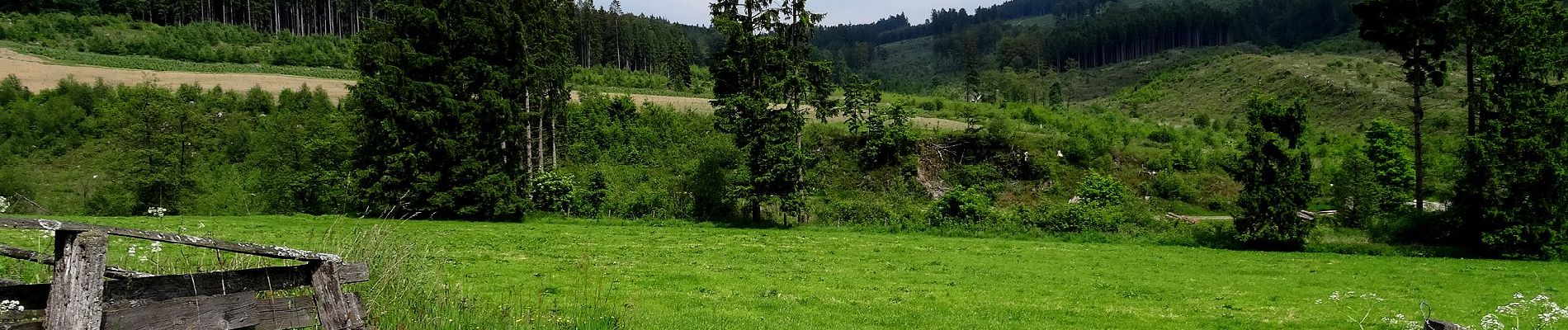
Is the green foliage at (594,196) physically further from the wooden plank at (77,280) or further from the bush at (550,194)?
the wooden plank at (77,280)

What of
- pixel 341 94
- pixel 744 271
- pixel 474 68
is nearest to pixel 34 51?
pixel 341 94

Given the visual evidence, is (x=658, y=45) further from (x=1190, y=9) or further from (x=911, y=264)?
(x=1190, y=9)

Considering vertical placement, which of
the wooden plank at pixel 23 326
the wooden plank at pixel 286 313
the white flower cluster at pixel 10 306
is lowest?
the wooden plank at pixel 286 313

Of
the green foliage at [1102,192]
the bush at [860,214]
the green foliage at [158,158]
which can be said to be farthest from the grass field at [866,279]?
the green foliage at [1102,192]

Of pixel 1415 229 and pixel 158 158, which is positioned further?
pixel 158 158

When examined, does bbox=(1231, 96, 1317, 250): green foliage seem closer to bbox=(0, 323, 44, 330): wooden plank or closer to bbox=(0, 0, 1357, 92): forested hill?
bbox=(0, 323, 44, 330): wooden plank

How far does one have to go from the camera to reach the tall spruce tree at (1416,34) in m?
32.7

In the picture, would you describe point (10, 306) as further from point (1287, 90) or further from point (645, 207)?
point (1287, 90)

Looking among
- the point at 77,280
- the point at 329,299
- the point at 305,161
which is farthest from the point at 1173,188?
the point at 77,280

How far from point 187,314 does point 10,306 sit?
1.02 meters

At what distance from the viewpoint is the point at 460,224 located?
33.1 meters

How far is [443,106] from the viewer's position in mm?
35625

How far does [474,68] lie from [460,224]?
25.9 feet

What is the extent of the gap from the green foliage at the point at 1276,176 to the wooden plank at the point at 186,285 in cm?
3478
